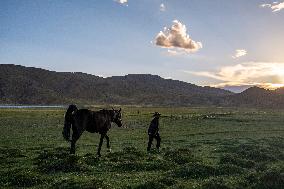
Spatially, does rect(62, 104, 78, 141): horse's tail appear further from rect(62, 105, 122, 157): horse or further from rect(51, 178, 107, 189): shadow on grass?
rect(51, 178, 107, 189): shadow on grass

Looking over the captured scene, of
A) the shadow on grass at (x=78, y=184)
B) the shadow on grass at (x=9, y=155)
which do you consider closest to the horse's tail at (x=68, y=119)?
the shadow on grass at (x=9, y=155)

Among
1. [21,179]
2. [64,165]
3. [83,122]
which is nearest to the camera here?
[21,179]

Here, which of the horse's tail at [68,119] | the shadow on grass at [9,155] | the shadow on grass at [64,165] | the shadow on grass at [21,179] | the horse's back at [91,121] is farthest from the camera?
the horse's back at [91,121]

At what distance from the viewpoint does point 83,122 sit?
2389 cm

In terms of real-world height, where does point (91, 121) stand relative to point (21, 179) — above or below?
above

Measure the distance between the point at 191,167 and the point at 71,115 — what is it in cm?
824

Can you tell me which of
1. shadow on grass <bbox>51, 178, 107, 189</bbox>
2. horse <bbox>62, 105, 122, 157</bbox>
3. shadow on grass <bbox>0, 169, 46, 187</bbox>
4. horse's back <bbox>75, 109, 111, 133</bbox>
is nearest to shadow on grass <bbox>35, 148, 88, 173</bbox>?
shadow on grass <bbox>0, 169, 46, 187</bbox>

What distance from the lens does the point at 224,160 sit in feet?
75.3

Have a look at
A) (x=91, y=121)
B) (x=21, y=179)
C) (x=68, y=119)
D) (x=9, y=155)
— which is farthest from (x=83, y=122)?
(x=21, y=179)

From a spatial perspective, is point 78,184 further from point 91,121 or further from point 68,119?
point 91,121

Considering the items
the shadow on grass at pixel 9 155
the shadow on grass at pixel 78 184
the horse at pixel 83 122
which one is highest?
the horse at pixel 83 122

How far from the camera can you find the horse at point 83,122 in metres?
23.0

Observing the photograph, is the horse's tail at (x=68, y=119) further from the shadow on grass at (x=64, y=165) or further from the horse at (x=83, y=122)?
the shadow on grass at (x=64, y=165)

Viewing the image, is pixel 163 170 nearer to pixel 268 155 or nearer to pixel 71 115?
pixel 71 115
